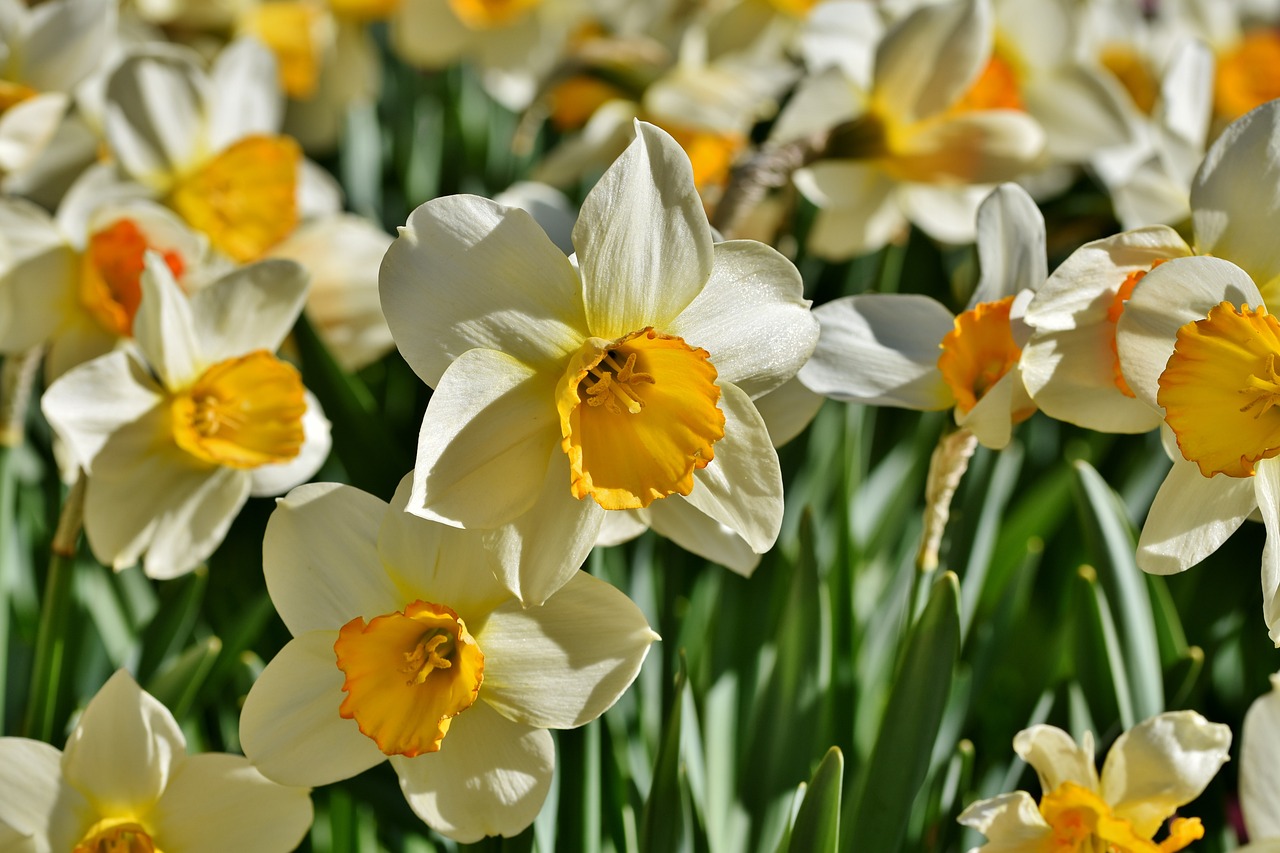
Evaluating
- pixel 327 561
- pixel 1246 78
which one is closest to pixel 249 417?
pixel 327 561

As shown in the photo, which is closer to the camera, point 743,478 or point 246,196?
point 743,478

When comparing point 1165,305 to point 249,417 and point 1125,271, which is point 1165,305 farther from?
point 249,417

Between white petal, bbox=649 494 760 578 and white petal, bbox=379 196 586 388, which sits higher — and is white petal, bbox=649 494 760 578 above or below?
below

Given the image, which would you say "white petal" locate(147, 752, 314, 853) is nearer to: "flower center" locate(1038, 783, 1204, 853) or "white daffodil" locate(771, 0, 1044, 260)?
"flower center" locate(1038, 783, 1204, 853)

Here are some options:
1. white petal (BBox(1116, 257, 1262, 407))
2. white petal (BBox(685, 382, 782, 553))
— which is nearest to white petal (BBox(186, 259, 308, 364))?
white petal (BBox(685, 382, 782, 553))

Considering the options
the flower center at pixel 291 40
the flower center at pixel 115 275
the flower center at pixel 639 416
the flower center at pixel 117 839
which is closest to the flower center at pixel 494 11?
the flower center at pixel 291 40

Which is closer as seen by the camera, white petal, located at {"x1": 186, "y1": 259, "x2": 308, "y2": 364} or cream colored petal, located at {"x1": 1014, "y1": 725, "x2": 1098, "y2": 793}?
cream colored petal, located at {"x1": 1014, "y1": 725, "x2": 1098, "y2": 793}

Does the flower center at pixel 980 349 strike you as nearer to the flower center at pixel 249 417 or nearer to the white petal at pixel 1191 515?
the white petal at pixel 1191 515

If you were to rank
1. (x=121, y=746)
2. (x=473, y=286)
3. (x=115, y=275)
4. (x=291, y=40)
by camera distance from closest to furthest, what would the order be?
(x=473, y=286) < (x=121, y=746) < (x=115, y=275) < (x=291, y=40)
